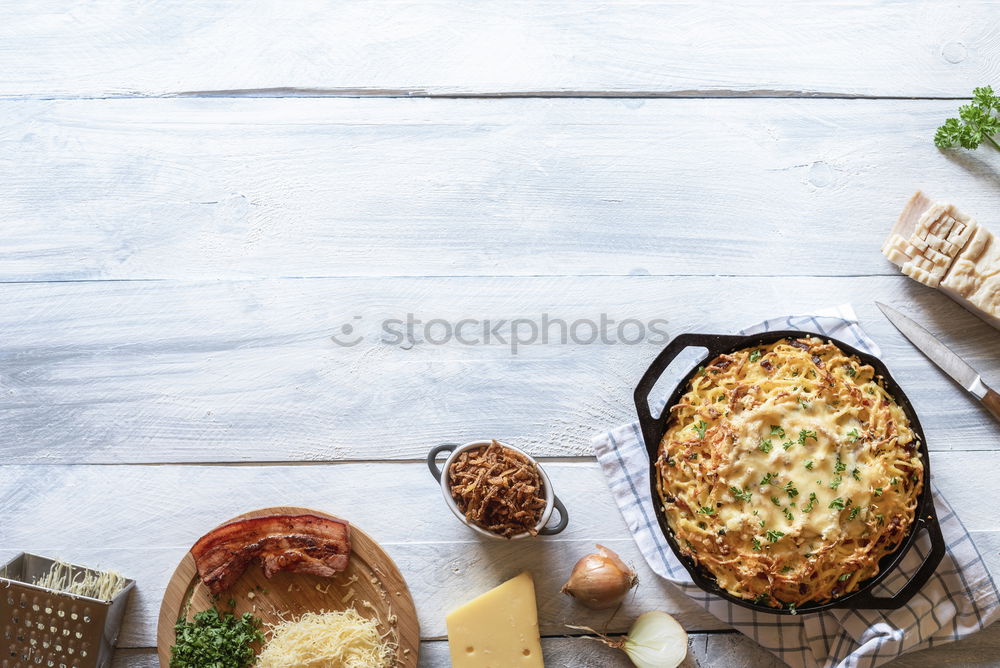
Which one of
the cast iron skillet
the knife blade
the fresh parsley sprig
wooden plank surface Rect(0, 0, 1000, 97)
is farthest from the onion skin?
the fresh parsley sprig

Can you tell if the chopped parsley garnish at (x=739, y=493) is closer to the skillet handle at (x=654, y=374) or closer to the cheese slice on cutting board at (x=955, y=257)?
the skillet handle at (x=654, y=374)

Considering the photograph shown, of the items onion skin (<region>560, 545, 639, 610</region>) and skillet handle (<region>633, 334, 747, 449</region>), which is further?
onion skin (<region>560, 545, 639, 610</region>)

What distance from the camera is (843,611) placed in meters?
2.71

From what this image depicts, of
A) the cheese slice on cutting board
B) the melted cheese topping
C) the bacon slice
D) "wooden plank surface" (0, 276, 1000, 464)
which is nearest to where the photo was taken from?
the melted cheese topping

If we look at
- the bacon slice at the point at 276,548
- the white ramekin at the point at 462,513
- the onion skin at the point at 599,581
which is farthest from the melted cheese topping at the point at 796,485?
the bacon slice at the point at 276,548

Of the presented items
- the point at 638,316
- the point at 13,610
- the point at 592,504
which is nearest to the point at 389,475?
the point at 592,504

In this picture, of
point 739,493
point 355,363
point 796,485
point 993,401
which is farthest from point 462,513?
point 993,401

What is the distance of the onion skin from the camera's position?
2.63 metres

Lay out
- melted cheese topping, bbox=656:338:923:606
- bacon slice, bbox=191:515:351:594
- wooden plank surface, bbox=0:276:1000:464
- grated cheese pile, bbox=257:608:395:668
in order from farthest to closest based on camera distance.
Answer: wooden plank surface, bbox=0:276:1000:464 → bacon slice, bbox=191:515:351:594 → grated cheese pile, bbox=257:608:395:668 → melted cheese topping, bbox=656:338:923:606

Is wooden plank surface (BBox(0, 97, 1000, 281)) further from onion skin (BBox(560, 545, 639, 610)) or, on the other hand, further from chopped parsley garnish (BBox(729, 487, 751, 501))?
onion skin (BBox(560, 545, 639, 610))

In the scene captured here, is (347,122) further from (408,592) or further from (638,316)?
(408,592)

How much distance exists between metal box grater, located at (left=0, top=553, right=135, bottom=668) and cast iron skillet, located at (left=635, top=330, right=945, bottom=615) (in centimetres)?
190

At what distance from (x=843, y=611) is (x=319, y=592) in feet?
→ 5.97

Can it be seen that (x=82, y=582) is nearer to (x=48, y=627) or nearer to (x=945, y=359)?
(x=48, y=627)
